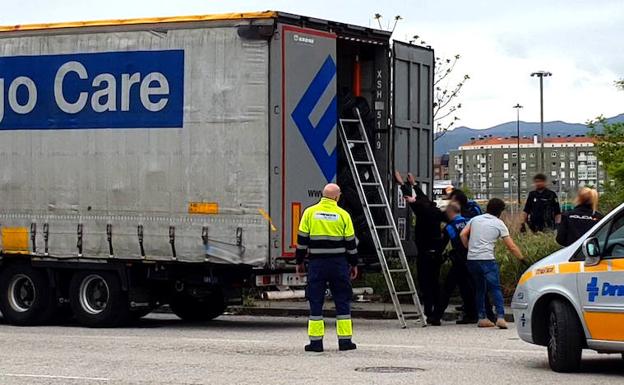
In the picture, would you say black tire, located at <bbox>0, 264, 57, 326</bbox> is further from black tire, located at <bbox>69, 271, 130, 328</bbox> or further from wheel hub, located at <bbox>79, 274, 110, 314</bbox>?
wheel hub, located at <bbox>79, 274, 110, 314</bbox>

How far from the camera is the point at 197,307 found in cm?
1897

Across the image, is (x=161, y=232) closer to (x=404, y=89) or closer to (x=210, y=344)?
(x=210, y=344)

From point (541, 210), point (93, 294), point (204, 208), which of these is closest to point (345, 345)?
point (204, 208)

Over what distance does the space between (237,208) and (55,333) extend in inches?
110

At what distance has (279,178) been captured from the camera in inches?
647

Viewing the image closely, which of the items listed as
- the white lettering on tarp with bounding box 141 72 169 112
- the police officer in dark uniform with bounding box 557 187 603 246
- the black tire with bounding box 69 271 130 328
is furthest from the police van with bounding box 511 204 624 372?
the black tire with bounding box 69 271 130 328

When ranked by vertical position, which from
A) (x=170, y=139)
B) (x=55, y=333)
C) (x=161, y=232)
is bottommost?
(x=55, y=333)

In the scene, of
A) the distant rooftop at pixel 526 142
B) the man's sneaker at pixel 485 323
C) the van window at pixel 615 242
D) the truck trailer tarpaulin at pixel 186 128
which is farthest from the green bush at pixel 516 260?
the distant rooftop at pixel 526 142

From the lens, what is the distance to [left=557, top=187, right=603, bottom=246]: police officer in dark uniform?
49.8 ft

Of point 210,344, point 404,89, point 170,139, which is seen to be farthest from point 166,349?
point 404,89

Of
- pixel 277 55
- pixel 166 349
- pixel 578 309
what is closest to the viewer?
pixel 578 309

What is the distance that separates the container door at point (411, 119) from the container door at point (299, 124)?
1.65 meters

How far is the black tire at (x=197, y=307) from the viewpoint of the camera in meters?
18.7

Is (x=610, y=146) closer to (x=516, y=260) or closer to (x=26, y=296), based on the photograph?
(x=516, y=260)
